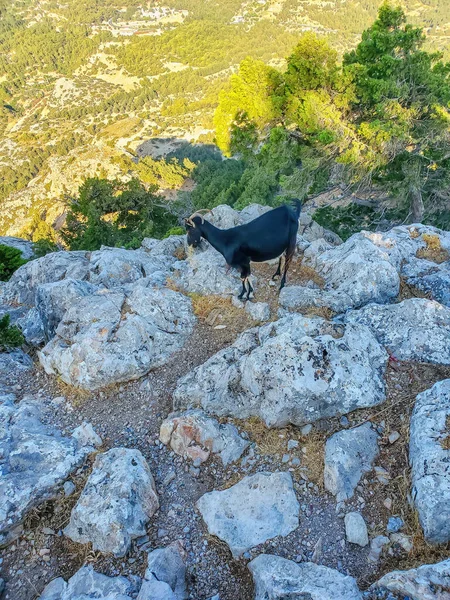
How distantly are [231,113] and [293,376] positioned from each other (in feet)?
44.4

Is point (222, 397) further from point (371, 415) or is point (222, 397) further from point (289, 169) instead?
point (289, 169)

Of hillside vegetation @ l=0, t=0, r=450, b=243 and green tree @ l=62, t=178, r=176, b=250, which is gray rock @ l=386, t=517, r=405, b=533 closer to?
hillside vegetation @ l=0, t=0, r=450, b=243

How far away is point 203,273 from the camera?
896cm

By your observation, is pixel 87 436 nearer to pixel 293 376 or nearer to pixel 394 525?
pixel 293 376

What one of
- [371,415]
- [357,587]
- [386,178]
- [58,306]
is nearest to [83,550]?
[357,587]

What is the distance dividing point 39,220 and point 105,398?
7720 centimetres

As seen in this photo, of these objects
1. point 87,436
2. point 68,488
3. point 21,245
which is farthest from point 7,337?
point 21,245

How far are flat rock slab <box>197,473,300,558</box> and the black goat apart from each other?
423 centimetres

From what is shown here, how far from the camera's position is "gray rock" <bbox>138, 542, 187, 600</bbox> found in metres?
3.85

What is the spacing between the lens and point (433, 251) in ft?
31.2

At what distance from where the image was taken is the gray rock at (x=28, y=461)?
488 cm

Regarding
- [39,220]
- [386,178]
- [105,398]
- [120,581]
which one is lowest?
[39,220]

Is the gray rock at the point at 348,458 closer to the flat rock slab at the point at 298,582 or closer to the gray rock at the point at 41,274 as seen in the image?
the flat rock slab at the point at 298,582

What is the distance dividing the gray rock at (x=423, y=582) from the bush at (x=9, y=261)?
17.7m
